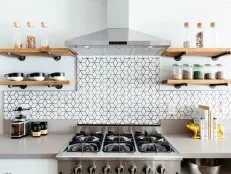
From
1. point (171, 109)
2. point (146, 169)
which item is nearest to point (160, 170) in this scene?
point (146, 169)

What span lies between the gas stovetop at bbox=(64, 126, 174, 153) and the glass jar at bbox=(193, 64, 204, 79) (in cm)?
65

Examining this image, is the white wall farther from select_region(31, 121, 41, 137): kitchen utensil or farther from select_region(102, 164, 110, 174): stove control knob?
select_region(31, 121, 41, 137): kitchen utensil

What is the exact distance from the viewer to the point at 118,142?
1931 millimetres

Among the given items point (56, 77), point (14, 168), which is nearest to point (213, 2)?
point (56, 77)

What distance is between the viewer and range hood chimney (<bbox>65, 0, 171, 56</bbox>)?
181cm

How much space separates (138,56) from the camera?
2.36 metres

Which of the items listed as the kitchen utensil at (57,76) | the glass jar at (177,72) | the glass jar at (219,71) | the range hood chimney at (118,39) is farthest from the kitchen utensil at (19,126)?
the glass jar at (219,71)

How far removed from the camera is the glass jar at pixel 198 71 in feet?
7.18

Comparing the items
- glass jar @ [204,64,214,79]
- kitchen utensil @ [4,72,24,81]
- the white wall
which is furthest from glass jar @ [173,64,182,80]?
kitchen utensil @ [4,72,24,81]

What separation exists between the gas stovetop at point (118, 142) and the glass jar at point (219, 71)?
78 cm

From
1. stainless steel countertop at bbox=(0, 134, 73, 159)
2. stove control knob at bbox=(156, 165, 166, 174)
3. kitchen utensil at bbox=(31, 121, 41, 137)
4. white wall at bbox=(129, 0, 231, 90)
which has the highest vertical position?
white wall at bbox=(129, 0, 231, 90)

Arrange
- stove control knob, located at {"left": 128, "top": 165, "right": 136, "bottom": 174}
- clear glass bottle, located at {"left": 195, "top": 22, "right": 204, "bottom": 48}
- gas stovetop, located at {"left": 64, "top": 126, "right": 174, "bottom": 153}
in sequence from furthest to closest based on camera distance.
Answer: clear glass bottle, located at {"left": 195, "top": 22, "right": 204, "bottom": 48}, gas stovetop, located at {"left": 64, "top": 126, "right": 174, "bottom": 153}, stove control knob, located at {"left": 128, "top": 165, "right": 136, "bottom": 174}

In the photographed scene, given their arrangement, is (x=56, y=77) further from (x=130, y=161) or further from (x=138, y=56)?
(x=130, y=161)

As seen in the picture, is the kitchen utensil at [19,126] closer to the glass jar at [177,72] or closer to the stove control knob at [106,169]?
the stove control knob at [106,169]
